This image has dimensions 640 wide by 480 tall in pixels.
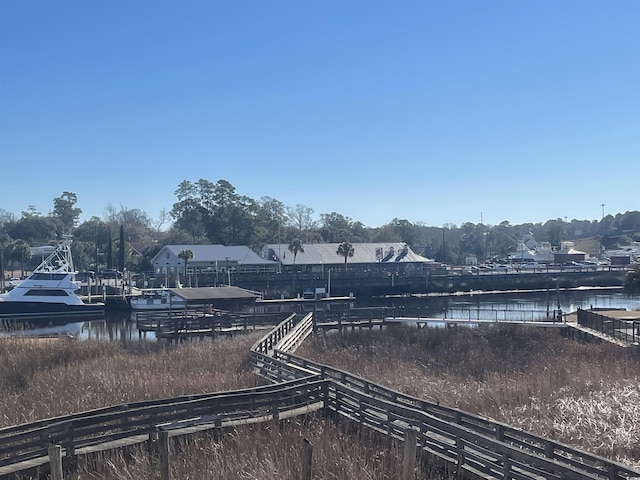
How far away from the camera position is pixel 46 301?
200 ft

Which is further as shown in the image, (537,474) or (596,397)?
(596,397)

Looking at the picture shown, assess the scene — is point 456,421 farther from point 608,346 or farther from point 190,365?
point 608,346

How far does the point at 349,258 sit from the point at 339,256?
5.89ft

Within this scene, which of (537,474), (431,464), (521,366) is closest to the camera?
(537,474)

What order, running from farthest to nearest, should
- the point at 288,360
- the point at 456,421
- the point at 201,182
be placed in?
the point at 201,182, the point at 288,360, the point at 456,421

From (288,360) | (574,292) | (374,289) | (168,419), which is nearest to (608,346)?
(288,360)

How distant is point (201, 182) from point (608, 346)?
102955mm

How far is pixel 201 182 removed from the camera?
411ft

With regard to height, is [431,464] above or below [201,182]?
below

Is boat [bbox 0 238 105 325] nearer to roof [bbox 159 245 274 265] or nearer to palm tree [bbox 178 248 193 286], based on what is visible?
palm tree [bbox 178 248 193 286]

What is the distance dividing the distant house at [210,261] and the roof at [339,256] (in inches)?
168

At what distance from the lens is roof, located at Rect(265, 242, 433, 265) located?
99.7 m

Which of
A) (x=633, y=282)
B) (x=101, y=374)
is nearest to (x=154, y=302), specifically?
(x=633, y=282)

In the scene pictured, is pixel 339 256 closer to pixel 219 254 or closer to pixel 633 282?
pixel 219 254
